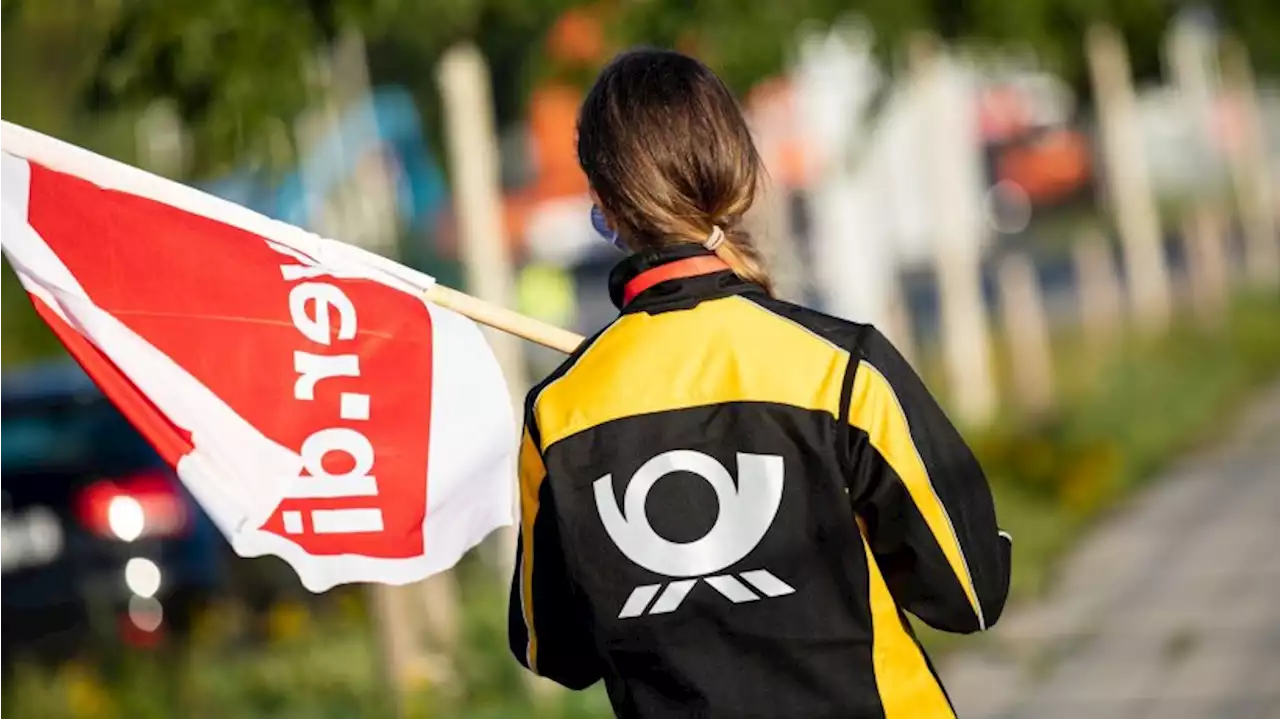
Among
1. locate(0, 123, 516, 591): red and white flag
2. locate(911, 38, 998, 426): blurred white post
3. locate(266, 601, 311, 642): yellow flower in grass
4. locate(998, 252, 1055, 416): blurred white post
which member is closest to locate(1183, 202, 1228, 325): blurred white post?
locate(998, 252, 1055, 416): blurred white post

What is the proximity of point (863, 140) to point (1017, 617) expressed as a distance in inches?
191

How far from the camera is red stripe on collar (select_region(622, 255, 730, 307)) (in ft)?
8.91

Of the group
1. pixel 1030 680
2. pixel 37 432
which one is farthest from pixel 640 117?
pixel 37 432

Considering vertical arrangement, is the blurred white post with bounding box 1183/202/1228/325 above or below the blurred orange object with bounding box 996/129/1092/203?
above

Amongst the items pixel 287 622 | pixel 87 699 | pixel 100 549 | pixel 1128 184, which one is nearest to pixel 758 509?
pixel 87 699

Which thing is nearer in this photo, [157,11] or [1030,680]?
[157,11]

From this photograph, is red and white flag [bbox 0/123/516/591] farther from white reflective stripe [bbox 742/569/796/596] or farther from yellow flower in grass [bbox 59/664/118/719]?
yellow flower in grass [bbox 59/664/118/719]

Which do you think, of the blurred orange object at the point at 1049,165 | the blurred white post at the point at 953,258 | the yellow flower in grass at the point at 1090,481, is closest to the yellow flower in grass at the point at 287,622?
the yellow flower in grass at the point at 1090,481

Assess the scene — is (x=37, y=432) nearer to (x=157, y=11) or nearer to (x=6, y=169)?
(x=157, y=11)

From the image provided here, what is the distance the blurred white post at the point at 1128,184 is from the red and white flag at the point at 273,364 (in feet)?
51.0

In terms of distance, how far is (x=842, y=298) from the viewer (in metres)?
14.0

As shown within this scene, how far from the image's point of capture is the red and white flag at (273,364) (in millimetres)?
3281

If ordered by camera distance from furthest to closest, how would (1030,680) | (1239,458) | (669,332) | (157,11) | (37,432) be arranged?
(1239,458) → (37,432) → (1030,680) → (157,11) → (669,332)

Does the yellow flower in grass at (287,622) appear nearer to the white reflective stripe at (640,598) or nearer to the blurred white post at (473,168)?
the blurred white post at (473,168)
